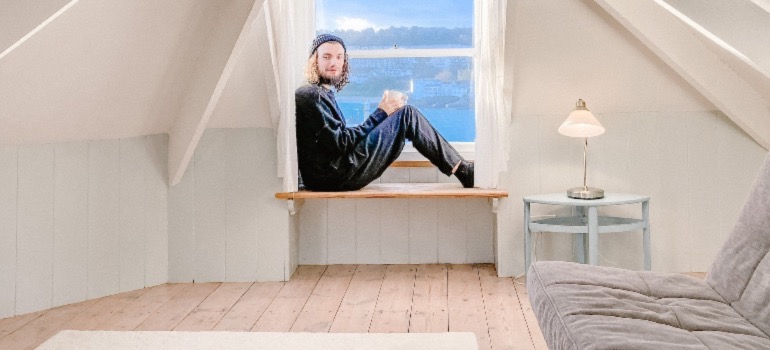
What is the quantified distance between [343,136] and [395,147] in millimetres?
303

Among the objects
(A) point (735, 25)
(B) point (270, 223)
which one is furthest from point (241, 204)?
(A) point (735, 25)

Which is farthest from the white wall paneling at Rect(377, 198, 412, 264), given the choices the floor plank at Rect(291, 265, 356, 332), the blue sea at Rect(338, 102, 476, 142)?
the blue sea at Rect(338, 102, 476, 142)

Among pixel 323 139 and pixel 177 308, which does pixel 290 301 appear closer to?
pixel 177 308

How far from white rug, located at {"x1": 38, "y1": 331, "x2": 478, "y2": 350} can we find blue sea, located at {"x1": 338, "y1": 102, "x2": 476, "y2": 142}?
1761 mm

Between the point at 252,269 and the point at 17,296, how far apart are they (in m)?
1.22

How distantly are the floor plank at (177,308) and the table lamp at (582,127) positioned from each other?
1.86m

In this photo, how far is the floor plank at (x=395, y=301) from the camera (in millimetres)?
3484

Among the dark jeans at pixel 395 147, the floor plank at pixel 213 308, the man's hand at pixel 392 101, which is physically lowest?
the floor plank at pixel 213 308

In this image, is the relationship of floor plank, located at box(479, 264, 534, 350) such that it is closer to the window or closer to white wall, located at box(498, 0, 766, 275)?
white wall, located at box(498, 0, 766, 275)

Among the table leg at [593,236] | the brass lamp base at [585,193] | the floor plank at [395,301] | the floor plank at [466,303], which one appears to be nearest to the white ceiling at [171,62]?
the brass lamp base at [585,193]

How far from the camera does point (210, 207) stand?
4469 mm

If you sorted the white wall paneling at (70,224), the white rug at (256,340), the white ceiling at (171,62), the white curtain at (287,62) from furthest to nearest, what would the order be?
1. the white curtain at (287,62)
2. the white wall paneling at (70,224)
3. the white rug at (256,340)
4. the white ceiling at (171,62)

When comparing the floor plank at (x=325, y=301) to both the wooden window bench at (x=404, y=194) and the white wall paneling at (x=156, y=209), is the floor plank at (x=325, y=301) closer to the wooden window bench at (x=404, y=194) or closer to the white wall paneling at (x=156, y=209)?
the wooden window bench at (x=404, y=194)

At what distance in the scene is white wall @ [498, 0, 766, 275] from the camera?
175 inches
